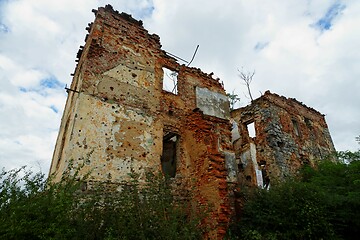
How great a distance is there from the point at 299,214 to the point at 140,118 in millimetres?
5879

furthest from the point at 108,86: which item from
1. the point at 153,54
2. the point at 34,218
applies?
the point at 34,218

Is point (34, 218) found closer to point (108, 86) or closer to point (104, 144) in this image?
point (104, 144)

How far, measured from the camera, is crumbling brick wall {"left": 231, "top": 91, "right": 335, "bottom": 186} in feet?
47.3

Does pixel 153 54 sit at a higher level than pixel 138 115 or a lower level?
higher

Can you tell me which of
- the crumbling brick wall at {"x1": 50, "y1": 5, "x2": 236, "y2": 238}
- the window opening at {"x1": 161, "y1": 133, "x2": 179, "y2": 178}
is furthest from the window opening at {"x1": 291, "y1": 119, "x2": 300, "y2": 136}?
the window opening at {"x1": 161, "y1": 133, "x2": 179, "y2": 178}

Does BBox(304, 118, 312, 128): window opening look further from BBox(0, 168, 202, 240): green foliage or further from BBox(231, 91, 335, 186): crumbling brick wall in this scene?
BBox(0, 168, 202, 240): green foliage

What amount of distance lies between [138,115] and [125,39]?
3330 mm

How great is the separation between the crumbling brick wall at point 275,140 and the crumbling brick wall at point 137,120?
4.36 meters

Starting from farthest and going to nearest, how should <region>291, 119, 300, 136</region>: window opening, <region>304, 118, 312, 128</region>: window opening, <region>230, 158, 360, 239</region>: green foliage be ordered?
<region>304, 118, 312, 128</region>: window opening, <region>291, 119, 300, 136</region>: window opening, <region>230, 158, 360, 239</region>: green foliage

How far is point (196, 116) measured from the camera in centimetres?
942

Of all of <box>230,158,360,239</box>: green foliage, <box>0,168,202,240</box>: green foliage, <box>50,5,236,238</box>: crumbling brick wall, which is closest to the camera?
<box>0,168,202,240</box>: green foliage

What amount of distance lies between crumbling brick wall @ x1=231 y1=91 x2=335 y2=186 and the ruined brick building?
431 centimetres

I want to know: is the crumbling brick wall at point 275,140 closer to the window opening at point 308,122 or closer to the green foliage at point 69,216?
the window opening at point 308,122

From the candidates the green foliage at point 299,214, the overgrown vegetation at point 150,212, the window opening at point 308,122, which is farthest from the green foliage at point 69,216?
the window opening at point 308,122
